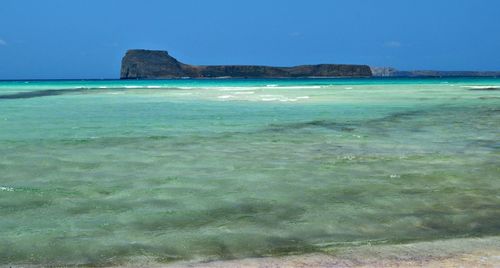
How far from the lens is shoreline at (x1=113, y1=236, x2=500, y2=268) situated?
384 centimetres

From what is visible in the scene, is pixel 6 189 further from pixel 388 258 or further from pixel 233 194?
pixel 388 258

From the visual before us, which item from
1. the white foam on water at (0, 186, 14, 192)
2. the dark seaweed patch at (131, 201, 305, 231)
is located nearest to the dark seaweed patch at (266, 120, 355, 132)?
the white foam on water at (0, 186, 14, 192)

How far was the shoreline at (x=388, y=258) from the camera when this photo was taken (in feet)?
12.6

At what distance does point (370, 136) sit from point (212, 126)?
4.34m

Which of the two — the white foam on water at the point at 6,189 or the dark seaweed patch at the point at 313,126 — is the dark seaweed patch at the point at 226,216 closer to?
the white foam on water at the point at 6,189

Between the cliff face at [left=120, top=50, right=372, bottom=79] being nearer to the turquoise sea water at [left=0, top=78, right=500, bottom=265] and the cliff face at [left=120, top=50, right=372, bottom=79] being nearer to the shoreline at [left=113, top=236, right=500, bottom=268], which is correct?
the turquoise sea water at [left=0, top=78, right=500, bottom=265]

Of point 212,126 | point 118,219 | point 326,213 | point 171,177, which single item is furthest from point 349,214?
point 212,126

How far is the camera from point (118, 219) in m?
5.09

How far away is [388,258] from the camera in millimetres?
3967

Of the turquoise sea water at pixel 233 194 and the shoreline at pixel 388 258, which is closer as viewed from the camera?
the shoreline at pixel 388 258

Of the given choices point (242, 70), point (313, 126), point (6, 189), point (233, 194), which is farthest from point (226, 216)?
point (242, 70)

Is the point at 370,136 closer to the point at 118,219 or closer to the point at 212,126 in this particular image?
the point at 212,126

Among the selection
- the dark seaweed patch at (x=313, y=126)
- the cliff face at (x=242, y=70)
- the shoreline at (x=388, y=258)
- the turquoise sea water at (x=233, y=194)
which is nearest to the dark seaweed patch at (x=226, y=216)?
the turquoise sea water at (x=233, y=194)

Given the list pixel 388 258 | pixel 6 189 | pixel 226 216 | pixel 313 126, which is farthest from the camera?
pixel 313 126
